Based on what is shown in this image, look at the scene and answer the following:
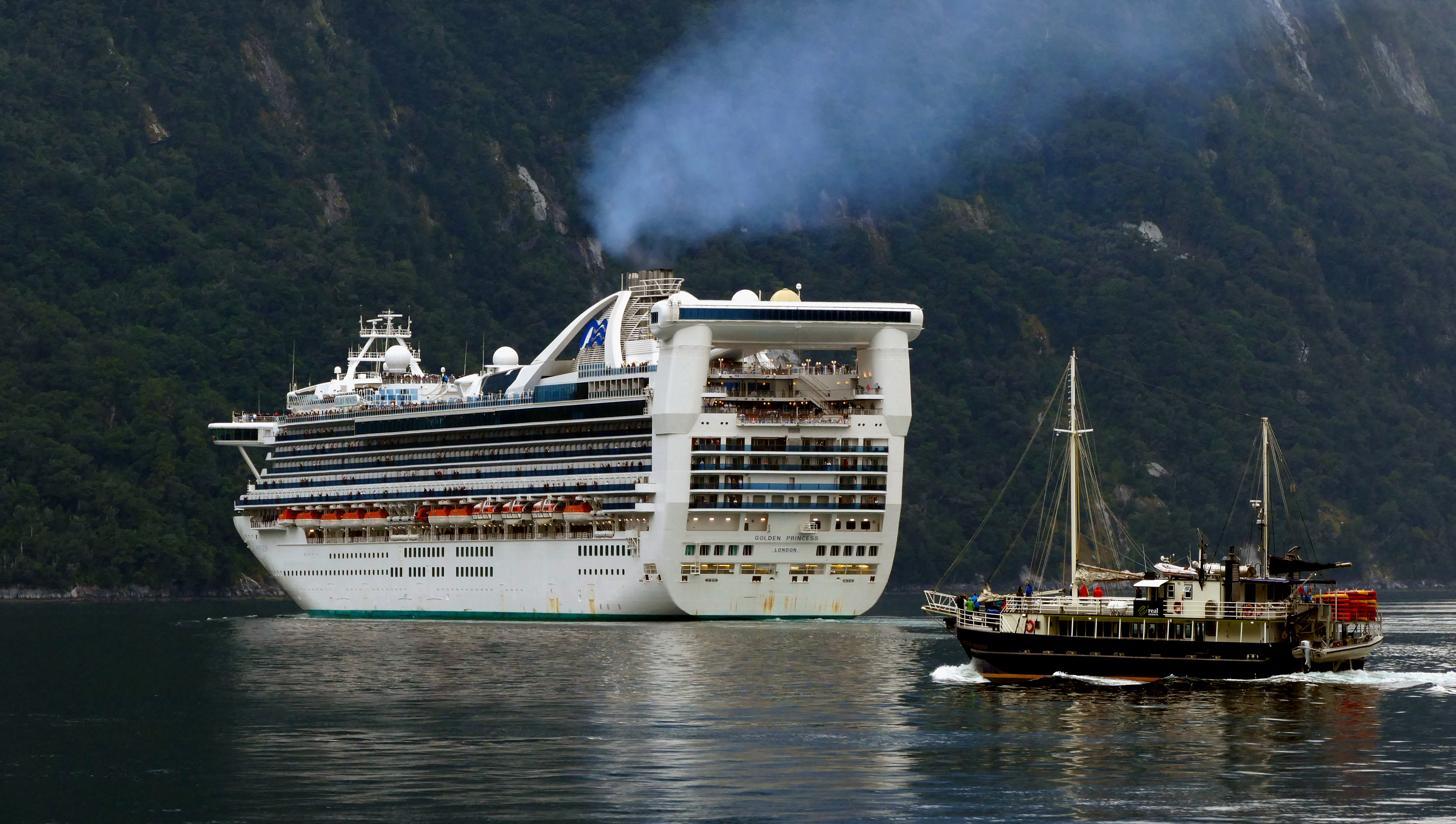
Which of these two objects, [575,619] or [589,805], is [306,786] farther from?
[575,619]

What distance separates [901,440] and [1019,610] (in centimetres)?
3470

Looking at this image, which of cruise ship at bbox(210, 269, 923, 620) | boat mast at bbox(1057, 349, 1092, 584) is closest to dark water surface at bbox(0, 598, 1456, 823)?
boat mast at bbox(1057, 349, 1092, 584)

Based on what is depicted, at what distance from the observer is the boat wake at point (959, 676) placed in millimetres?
72938

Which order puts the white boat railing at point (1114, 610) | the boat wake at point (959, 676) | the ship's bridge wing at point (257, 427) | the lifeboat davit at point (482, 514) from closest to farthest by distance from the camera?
the white boat railing at point (1114, 610) → the boat wake at point (959, 676) → the lifeboat davit at point (482, 514) → the ship's bridge wing at point (257, 427)

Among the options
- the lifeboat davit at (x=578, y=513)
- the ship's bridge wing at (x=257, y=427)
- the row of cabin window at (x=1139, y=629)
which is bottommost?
the row of cabin window at (x=1139, y=629)

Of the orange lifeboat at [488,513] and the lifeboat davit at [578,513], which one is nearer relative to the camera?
the lifeboat davit at [578,513]

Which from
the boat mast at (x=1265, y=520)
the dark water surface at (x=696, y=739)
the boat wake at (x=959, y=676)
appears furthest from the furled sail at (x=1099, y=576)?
the boat wake at (x=959, y=676)

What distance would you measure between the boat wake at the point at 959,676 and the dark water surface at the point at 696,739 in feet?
0.69

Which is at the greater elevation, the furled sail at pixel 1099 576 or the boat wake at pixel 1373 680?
the furled sail at pixel 1099 576

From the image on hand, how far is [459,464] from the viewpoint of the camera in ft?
383

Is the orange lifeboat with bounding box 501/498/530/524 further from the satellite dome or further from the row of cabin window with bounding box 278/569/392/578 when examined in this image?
the satellite dome

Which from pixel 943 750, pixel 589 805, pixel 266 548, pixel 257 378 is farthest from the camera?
pixel 257 378

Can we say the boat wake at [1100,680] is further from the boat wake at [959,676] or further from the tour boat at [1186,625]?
the boat wake at [959,676]

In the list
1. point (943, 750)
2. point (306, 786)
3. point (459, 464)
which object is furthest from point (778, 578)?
point (306, 786)
